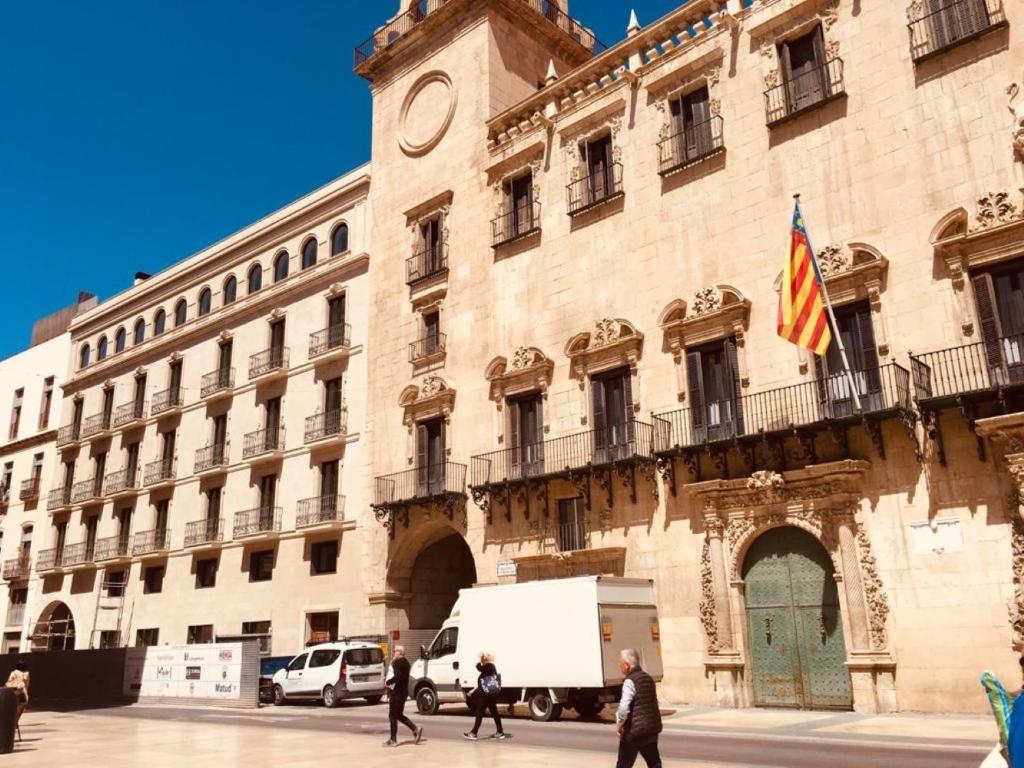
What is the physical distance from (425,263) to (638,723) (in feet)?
87.6

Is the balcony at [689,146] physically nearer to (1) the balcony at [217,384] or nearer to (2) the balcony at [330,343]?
(2) the balcony at [330,343]

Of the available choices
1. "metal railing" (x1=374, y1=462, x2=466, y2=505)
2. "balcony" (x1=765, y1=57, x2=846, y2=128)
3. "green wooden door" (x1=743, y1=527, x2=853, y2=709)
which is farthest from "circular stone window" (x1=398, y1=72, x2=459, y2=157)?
"green wooden door" (x1=743, y1=527, x2=853, y2=709)

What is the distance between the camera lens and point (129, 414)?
47781 millimetres

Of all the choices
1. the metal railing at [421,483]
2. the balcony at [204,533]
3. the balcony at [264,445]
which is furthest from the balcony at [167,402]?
the metal railing at [421,483]

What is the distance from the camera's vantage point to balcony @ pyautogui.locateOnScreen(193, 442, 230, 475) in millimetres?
40594

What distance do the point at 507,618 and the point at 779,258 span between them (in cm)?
1174

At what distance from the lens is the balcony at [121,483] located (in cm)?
4559

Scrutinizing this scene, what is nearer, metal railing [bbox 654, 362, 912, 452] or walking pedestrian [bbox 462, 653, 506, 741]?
walking pedestrian [bbox 462, 653, 506, 741]

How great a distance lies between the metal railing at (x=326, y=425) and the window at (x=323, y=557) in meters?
4.17

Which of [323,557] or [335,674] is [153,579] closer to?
[323,557]

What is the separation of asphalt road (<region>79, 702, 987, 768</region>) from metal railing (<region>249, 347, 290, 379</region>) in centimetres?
1782

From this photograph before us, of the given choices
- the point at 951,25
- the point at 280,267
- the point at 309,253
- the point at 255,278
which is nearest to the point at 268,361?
the point at 280,267

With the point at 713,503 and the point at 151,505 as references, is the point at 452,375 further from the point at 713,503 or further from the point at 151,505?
the point at 151,505

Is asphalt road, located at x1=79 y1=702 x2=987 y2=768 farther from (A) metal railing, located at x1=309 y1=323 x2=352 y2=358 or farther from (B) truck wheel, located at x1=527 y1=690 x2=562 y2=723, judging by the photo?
(A) metal railing, located at x1=309 y1=323 x2=352 y2=358
